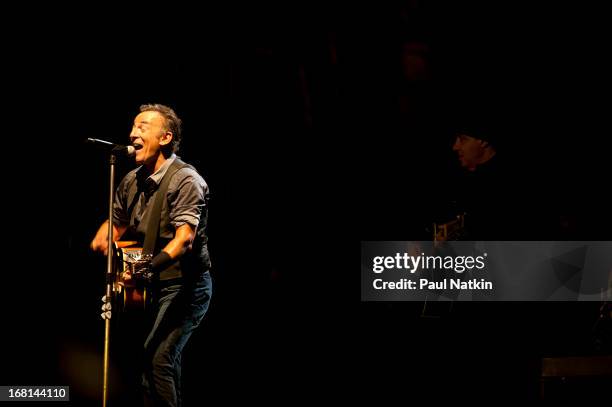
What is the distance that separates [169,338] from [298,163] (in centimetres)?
234

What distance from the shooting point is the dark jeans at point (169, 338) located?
319 centimetres

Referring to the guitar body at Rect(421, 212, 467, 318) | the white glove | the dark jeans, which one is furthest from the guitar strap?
the guitar body at Rect(421, 212, 467, 318)

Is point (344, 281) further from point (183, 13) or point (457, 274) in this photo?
point (183, 13)

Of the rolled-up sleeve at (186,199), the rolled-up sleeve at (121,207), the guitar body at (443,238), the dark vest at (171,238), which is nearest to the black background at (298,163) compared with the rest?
the guitar body at (443,238)

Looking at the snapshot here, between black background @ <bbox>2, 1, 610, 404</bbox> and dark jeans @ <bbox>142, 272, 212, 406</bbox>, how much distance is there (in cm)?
111

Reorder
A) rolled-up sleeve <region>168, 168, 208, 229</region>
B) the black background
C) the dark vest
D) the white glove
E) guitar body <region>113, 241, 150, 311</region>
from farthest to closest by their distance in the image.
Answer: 1. the black background
2. the dark vest
3. rolled-up sleeve <region>168, 168, 208, 229</region>
4. guitar body <region>113, 241, 150, 311</region>
5. the white glove

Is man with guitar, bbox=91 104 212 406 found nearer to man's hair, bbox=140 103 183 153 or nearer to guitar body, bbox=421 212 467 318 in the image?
man's hair, bbox=140 103 183 153

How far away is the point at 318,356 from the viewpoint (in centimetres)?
485

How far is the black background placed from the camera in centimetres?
429

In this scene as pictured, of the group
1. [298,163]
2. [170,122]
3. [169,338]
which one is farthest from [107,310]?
[298,163]

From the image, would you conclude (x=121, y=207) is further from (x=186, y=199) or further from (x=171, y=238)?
(x=186, y=199)

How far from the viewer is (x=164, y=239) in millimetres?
3359

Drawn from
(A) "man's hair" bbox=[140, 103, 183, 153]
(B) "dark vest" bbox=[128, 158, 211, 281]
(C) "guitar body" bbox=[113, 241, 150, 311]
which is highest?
(A) "man's hair" bbox=[140, 103, 183, 153]

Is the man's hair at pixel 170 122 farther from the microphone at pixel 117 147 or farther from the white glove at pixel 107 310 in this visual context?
the white glove at pixel 107 310
